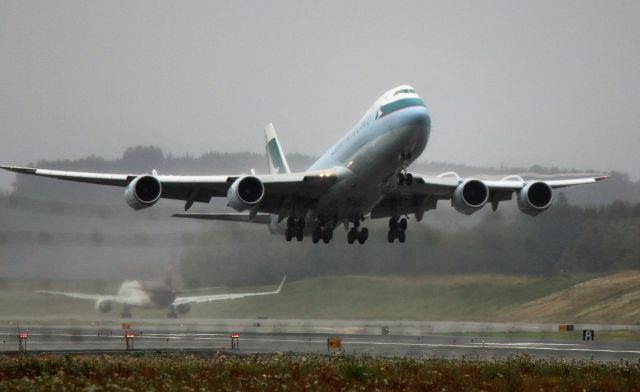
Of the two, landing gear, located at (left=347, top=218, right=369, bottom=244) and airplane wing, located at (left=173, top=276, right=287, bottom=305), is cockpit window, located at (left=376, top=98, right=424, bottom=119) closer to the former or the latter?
landing gear, located at (left=347, top=218, right=369, bottom=244)

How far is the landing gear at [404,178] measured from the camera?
41.3 meters

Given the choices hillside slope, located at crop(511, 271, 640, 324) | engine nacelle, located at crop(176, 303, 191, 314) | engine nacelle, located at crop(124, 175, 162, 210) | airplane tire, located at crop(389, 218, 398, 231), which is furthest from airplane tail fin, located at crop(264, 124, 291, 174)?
hillside slope, located at crop(511, 271, 640, 324)

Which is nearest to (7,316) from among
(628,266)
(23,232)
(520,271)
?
(23,232)

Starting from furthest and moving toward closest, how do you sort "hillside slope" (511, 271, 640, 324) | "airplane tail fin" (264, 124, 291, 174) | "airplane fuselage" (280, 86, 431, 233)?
"airplane tail fin" (264, 124, 291, 174) → "hillside slope" (511, 271, 640, 324) → "airplane fuselage" (280, 86, 431, 233)

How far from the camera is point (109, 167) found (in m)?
59.3

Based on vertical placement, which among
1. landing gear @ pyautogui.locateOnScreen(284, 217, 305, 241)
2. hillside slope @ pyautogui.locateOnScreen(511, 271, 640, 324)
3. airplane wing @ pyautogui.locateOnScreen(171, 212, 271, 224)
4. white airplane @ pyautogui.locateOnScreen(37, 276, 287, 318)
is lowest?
hillside slope @ pyautogui.locateOnScreen(511, 271, 640, 324)

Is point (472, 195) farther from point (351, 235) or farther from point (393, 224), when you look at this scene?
point (351, 235)

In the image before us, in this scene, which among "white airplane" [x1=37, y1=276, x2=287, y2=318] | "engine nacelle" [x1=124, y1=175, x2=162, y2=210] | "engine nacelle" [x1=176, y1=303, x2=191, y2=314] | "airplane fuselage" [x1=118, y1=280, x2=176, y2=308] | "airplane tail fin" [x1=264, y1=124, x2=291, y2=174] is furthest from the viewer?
"engine nacelle" [x1=176, y1=303, x2=191, y2=314]

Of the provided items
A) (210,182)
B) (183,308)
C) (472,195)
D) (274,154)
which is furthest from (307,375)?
(183,308)

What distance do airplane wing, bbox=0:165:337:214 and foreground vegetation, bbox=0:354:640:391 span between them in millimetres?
14808

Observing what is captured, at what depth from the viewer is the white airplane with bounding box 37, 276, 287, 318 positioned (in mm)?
52156

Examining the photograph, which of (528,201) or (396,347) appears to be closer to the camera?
(396,347)

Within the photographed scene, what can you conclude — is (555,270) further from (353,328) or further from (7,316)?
(7,316)

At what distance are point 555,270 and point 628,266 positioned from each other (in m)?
3.74
